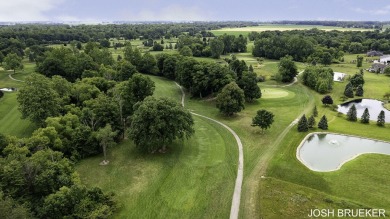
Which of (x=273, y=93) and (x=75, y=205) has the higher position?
(x=273, y=93)

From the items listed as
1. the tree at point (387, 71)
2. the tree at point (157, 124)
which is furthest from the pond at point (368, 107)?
the tree at point (157, 124)

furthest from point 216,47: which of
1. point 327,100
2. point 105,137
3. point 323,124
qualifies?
point 105,137

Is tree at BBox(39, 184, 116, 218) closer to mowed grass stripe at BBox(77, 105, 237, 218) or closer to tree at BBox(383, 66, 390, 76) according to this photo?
mowed grass stripe at BBox(77, 105, 237, 218)

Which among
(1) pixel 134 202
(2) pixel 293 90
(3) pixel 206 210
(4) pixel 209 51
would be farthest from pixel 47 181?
(4) pixel 209 51

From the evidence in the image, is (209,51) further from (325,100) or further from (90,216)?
(90,216)

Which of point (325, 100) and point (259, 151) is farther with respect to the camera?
point (325, 100)

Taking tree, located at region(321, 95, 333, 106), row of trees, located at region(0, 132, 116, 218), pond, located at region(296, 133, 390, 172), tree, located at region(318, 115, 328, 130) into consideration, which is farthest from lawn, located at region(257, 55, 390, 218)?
tree, located at region(321, 95, 333, 106)

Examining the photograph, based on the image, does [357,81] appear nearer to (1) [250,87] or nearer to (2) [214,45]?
(1) [250,87]
